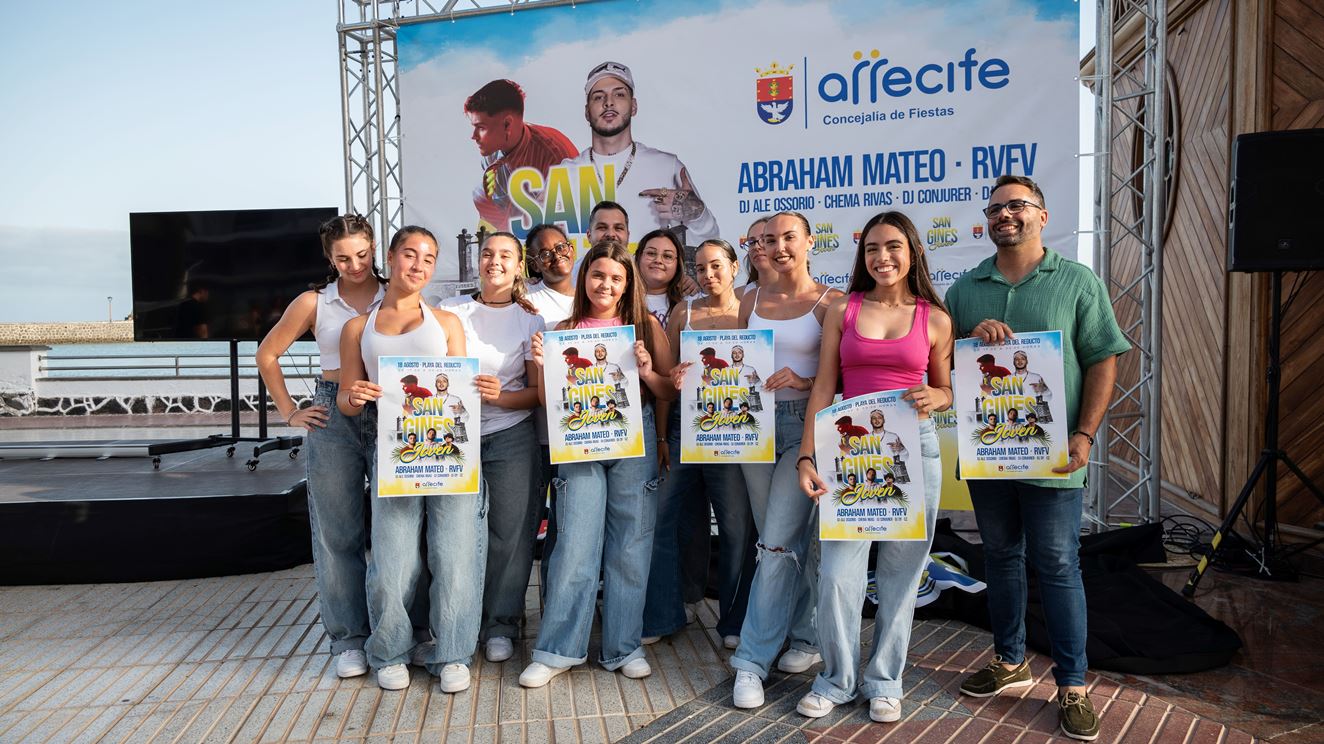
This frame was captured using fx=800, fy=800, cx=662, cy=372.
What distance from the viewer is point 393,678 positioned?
2844 millimetres

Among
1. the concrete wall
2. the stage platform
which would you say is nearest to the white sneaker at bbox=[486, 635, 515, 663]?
the stage platform

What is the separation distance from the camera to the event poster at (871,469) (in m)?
2.40

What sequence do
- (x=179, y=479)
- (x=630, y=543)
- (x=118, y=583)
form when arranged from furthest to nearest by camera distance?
(x=179, y=479) < (x=118, y=583) < (x=630, y=543)

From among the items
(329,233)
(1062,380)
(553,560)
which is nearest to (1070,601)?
(1062,380)

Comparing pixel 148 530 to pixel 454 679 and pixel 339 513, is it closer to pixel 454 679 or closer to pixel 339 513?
pixel 339 513

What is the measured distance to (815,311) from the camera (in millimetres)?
2721

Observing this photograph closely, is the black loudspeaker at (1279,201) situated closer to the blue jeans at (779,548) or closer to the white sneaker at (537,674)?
the blue jeans at (779,548)

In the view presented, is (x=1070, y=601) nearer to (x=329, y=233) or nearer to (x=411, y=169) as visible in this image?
(x=329, y=233)

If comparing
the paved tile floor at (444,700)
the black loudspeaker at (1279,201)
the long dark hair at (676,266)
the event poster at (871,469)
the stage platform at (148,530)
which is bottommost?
the paved tile floor at (444,700)

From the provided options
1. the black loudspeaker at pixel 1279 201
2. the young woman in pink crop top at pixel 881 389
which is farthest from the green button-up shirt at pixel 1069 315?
the black loudspeaker at pixel 1279 201

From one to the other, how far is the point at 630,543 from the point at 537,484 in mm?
482

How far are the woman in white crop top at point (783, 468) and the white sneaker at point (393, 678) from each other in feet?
3.86

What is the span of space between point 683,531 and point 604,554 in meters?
0.54

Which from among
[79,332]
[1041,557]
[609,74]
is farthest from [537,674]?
[79,332]
